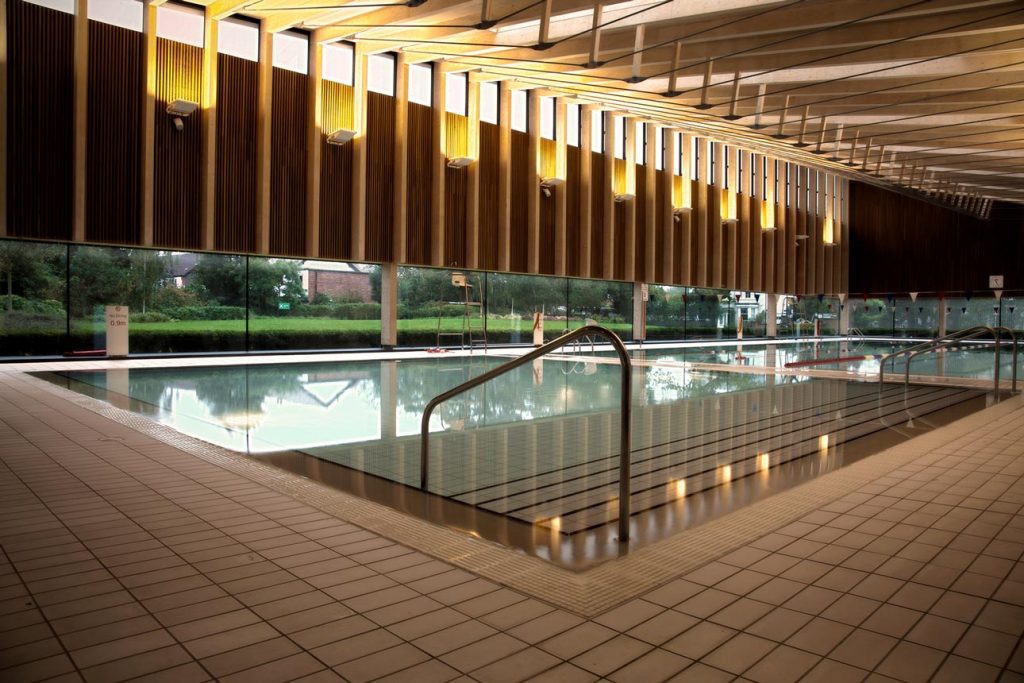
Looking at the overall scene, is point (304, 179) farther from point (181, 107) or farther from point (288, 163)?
point (181, 107)

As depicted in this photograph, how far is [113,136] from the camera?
12078 millimetres

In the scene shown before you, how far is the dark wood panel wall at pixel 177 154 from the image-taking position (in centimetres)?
1260

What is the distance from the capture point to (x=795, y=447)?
5.76 meters

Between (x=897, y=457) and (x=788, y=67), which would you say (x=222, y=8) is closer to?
(x=788, y=67)

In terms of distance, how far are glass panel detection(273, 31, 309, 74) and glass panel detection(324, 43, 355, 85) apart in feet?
1.56

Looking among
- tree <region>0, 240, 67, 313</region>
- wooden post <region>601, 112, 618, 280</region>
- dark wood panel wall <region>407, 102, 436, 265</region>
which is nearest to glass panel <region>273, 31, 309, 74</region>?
dark wood panel wall <region>407, 102, 436, 265</region>

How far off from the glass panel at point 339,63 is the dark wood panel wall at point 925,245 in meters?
21.7

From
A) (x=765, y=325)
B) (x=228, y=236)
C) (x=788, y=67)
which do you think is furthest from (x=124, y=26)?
(x=765, y=325)

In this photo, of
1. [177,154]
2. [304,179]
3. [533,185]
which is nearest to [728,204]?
[533,185]

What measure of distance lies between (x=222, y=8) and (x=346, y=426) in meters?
9.56

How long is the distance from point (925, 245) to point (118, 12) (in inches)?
1138

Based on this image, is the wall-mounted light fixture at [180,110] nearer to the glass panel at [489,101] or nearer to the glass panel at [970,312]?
the glass panel at [489,101]

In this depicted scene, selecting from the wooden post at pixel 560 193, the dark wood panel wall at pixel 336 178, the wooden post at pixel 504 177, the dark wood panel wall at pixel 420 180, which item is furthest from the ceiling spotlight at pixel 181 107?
the wooden post at pixel 560 193

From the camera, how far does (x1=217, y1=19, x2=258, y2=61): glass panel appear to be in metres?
13.3
